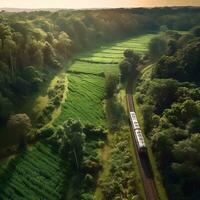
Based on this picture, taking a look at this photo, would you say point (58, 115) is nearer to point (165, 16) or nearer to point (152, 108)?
point (152, 108)

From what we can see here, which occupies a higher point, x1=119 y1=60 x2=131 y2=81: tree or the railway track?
x1=119 y1=60 x2=131 y2=81: tree

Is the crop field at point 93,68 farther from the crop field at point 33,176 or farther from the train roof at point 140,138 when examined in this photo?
the crop field at point 33,176

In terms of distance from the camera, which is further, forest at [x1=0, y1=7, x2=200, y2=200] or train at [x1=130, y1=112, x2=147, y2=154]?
train at [x1=130, y1=112, x2=147, y2=154]

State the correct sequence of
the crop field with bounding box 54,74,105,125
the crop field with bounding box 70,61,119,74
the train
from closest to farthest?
the train < the crop field with bounding box 54,74,105,125 < the crop field with bounding box 70,61,119,74

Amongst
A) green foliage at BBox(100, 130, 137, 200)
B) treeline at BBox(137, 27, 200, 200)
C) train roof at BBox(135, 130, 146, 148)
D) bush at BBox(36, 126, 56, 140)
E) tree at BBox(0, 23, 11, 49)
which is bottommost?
green foliage at BBox(100, 130, 137, 200)

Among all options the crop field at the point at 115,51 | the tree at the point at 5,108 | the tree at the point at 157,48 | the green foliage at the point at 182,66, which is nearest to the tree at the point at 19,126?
the tree at the point at 5,108

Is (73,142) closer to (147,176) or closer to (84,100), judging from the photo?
(147,176)

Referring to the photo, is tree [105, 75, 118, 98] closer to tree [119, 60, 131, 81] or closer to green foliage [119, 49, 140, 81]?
green foliage [119, 49, 140, 81]

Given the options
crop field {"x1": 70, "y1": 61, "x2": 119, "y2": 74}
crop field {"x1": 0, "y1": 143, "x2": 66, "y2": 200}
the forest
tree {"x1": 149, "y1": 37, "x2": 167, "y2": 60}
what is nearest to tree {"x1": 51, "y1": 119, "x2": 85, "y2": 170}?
the forest

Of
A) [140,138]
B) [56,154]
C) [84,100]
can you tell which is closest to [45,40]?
[84,100]
